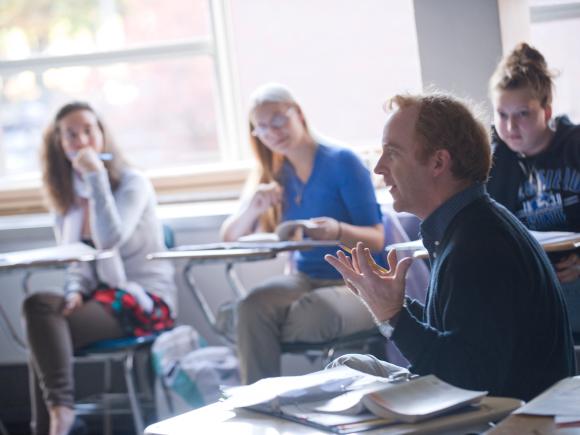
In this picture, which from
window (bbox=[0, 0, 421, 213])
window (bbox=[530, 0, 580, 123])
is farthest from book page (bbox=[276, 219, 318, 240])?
window (bbox=[530, 0, 580, 123])

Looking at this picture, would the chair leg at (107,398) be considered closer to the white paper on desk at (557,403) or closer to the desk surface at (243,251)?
the desk surface at (243,251)

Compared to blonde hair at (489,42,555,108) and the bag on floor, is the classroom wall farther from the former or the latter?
the bag on floor

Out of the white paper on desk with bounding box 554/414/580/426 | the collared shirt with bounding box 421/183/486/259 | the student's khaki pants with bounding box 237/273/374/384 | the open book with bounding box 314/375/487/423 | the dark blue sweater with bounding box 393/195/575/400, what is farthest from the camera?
the student's khaki pants with bounding box 237/273/374/384

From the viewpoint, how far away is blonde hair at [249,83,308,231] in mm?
3936

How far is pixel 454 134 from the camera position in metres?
2.10

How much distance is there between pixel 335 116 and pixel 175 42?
876 mm

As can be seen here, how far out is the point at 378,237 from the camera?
368 cm

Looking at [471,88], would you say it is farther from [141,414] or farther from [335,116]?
[141,414]

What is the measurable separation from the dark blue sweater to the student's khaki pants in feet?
5.29

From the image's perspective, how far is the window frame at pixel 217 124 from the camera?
4.93 meters

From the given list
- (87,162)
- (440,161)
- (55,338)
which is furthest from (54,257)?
(440,161)

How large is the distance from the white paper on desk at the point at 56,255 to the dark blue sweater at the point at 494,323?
2.17 m

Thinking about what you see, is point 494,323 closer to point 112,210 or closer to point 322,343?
point 322,343

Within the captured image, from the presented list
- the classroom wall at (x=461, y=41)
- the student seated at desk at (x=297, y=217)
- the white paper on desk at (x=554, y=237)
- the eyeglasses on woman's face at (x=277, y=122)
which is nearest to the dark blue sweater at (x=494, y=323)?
the white paper on desk at (x=554, y=237)
